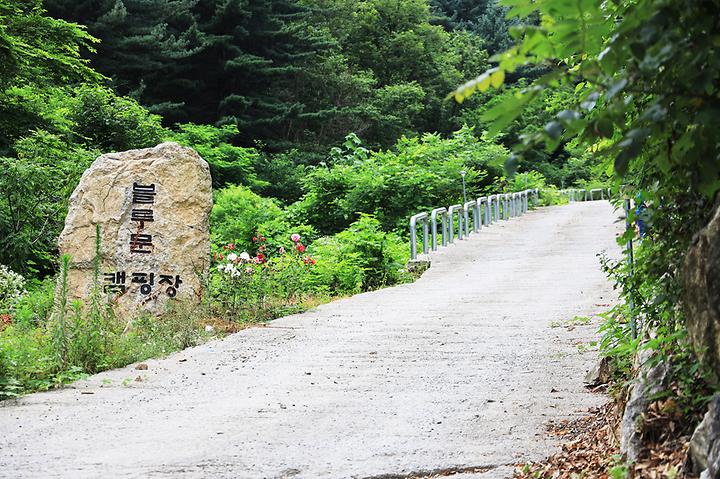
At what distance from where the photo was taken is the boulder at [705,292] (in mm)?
3189

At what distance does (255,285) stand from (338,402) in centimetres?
505

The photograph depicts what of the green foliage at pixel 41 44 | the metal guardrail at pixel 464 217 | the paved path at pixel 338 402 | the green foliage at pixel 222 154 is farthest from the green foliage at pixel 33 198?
A: the green foliage at pixel 222 154

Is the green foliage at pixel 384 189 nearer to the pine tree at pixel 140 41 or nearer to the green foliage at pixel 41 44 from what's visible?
the pine tree at pixel 140 41

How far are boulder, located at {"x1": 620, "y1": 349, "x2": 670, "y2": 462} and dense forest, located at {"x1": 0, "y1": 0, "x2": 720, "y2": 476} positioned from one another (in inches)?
2.9

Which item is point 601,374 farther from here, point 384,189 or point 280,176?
point 280,176

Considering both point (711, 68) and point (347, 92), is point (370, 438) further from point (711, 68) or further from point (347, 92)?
point (347, 92)

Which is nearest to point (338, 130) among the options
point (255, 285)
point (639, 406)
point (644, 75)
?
point (255, 285)

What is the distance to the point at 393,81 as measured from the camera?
42500 mm

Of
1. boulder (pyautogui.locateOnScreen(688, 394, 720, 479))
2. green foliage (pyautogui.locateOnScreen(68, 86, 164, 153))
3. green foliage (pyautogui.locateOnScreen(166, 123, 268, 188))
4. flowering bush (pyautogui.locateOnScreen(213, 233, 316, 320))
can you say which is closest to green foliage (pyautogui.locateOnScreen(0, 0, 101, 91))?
green foliage (pyautogui.locateOnScreen(68, 86, 164, 153))

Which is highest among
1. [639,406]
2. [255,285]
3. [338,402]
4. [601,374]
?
[255,285]

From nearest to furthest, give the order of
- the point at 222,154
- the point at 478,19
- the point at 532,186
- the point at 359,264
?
1. the point at 359,264
2. the point at 222,154
3. the point at 532,186
4. the point at 478,19

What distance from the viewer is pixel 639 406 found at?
420cm

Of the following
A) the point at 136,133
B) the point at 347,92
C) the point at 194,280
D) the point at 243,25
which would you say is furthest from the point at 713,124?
the point at 347,92

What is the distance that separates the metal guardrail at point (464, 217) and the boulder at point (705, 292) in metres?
12.9
